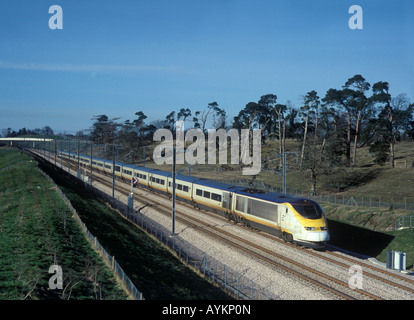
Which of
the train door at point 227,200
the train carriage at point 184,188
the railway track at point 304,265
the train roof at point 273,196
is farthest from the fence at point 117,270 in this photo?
the train carriage at point 184,188

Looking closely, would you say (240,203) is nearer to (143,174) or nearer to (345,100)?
(143,174)

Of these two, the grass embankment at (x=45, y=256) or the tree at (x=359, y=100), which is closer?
the grass embankment at (x=45, y=256)

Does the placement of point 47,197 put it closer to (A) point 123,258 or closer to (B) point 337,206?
(A) point 123,258

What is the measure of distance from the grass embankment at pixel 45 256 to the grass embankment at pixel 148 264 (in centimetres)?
141

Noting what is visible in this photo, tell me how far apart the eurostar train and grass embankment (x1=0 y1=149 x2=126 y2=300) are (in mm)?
12275

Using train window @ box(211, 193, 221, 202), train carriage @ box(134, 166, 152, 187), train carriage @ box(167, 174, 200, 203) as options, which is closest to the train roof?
train window @ box(211, 193, 221, 202)

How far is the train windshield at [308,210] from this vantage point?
2361 centimetres

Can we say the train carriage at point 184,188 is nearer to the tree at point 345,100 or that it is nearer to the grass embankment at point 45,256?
the grass embankment at point 45,256

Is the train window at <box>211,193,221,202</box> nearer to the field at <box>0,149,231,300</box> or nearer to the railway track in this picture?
the railway track

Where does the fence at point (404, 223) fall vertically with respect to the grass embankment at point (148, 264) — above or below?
above

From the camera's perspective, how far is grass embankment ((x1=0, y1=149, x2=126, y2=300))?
15.2m

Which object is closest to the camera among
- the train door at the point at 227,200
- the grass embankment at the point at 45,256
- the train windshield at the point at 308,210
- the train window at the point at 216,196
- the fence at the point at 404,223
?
the grass embankment at the point at 45,256

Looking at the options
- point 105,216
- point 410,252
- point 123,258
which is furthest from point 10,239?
point 410,252

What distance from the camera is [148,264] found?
2120 centimetres
